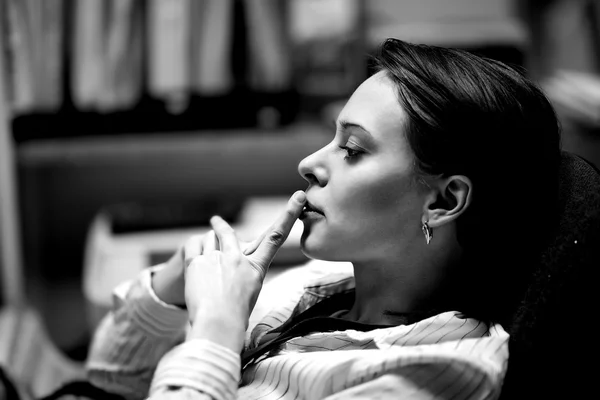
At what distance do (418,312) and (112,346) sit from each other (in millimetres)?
540

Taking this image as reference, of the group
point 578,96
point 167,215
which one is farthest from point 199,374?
point 578,96

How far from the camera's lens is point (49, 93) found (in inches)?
70.7

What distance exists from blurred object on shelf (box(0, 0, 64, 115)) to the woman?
0.97 meters

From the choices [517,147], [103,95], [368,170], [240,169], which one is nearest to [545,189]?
[517,147]

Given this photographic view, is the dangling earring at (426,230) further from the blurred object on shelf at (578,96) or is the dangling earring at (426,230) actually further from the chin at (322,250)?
the blurred object on shelf at (578,96)

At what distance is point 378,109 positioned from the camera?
929 millimetres

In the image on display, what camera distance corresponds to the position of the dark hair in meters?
0.88

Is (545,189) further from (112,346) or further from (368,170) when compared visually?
(112,346)

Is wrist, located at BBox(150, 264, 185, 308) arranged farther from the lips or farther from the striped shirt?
the lips

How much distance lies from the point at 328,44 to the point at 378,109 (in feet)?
3.91

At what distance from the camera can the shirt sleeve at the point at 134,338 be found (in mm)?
1149

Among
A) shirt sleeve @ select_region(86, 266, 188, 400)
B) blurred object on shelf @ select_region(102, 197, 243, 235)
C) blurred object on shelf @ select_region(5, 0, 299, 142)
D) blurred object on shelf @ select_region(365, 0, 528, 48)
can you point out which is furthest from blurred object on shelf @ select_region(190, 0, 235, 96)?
shirt sleeve @ select_region(86, 266, 188, 400)

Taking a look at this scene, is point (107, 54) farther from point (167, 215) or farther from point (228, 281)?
point (228, 281)

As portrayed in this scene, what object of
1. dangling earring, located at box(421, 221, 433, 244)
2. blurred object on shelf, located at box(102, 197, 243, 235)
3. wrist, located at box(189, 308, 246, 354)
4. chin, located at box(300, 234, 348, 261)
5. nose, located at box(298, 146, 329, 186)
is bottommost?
blurred object on shelf, located at box(102, 197, 243, 235)
